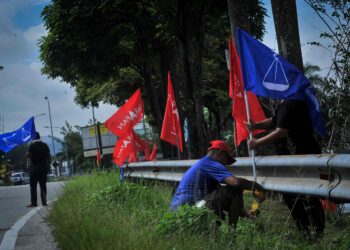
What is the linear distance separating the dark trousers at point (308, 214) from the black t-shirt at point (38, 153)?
8.94 m

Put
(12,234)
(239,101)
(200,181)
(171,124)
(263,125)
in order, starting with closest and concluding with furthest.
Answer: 1. (200,181)
2. (263,125)
3. (12,234)
4. (239,101)
5. (171,124)

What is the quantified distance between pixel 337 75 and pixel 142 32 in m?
13.8

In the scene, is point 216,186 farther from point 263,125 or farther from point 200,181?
point 263,125

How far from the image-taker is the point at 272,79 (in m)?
6.60

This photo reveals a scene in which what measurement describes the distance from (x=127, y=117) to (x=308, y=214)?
11.0 meters

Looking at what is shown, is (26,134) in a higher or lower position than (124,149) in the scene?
higher

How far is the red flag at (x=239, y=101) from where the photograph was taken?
9062 mm

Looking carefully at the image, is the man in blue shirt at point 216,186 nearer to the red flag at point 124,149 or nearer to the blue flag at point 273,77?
the blue flag at point 273,77

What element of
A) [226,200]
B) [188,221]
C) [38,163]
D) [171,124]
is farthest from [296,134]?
[38,163]

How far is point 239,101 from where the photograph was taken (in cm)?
940

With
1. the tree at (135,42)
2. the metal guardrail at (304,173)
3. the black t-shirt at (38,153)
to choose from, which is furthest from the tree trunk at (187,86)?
the metal guardrail at (304,173)

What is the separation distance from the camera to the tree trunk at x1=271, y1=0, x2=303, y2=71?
28.3ft

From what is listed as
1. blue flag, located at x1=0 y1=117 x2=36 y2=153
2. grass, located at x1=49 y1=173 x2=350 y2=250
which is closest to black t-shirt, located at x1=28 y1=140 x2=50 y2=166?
blue flag, located at x1=0 y1=117 x2=36 y2=153

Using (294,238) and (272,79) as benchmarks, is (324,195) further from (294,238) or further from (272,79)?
A: (272,79)
